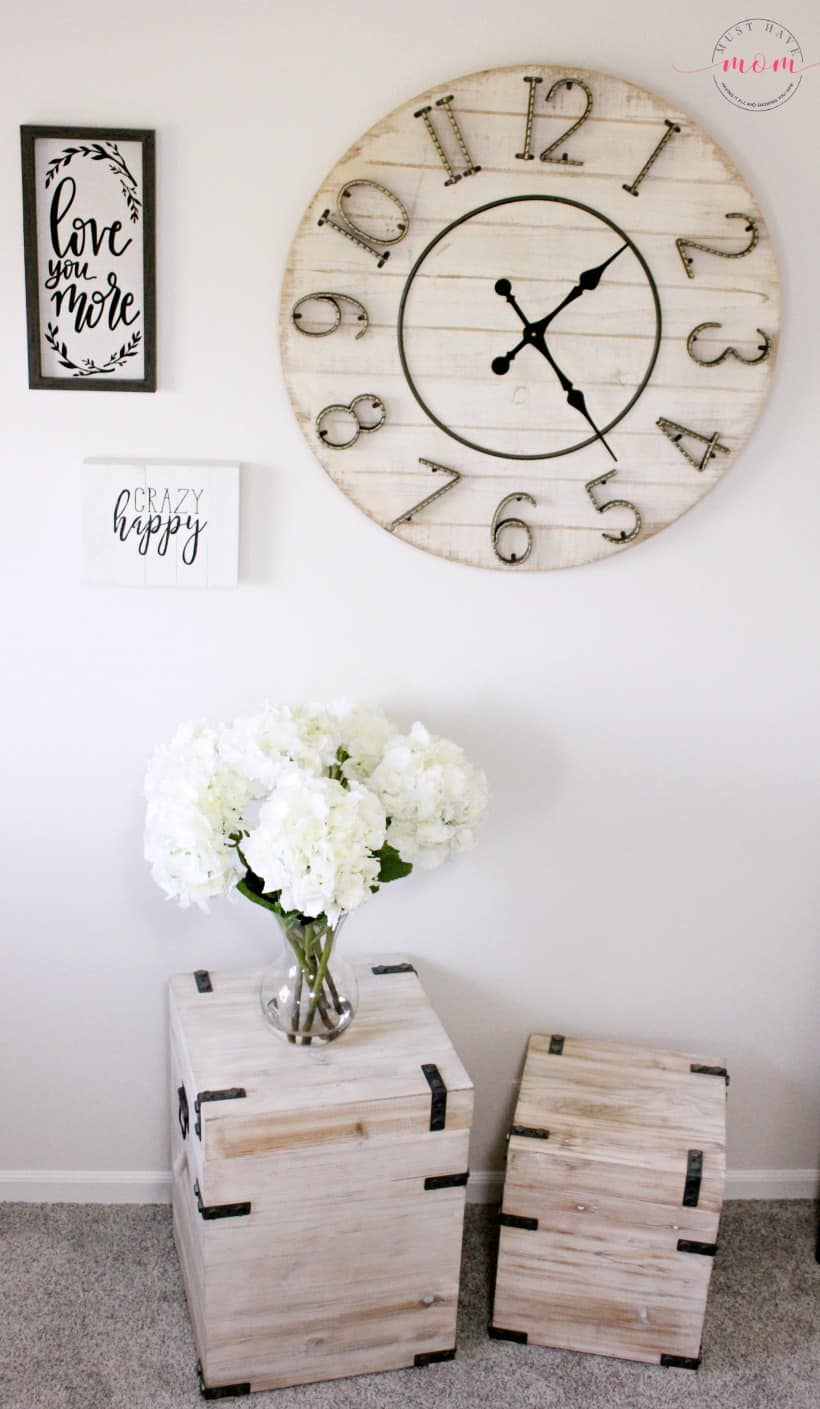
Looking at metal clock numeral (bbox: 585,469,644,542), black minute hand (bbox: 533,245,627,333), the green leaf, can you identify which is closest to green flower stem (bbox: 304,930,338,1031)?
the green leaf

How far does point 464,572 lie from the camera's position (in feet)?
6.67

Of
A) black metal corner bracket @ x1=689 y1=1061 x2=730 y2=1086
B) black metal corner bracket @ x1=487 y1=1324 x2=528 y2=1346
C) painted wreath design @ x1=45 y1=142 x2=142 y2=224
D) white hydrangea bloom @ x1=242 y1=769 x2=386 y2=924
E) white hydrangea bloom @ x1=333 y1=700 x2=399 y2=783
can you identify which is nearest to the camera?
white hydrangea bloom @ x1=242 y1=769 x2=386 y2=924

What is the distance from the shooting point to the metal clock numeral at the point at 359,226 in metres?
1.84

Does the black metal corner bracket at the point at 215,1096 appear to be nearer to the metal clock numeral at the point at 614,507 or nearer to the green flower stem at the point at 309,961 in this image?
the green flower stem at the point at 309,961

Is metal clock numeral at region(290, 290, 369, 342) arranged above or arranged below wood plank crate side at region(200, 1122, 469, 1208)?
above

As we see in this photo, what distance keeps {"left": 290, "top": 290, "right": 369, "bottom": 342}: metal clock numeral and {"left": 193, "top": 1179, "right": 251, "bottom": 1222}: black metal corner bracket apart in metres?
1.29

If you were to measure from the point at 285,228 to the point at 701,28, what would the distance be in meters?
0.68

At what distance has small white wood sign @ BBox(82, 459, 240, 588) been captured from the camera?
75.7 inches

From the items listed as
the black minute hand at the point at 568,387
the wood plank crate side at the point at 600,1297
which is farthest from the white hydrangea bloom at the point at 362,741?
the wood plank crate side at the point at 600,1297

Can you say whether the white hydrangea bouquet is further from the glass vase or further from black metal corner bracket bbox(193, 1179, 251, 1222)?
black metal corner bracket bbox(193, 1179, 251, 1222)

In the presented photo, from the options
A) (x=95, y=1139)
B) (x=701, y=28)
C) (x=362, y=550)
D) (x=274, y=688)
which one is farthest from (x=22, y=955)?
(x=701, y=28)

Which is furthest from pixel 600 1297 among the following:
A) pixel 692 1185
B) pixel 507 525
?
pixel 507 525

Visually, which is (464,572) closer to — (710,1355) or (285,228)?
(285,228)

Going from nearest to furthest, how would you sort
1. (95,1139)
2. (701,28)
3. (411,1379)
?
(701,28) < (411,1379) < (95,1139)
